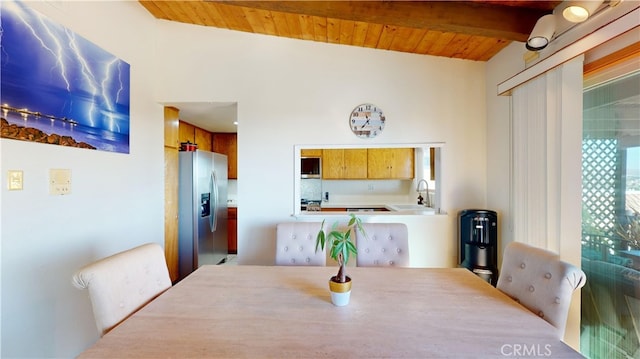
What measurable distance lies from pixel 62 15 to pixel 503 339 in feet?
9.42

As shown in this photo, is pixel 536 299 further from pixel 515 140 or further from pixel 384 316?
pixel 515 140

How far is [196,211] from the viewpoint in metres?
3.23

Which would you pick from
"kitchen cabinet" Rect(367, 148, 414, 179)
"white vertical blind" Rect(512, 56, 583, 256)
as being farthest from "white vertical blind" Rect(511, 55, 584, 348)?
"kitchen cabinet" Rect(367, 148, 414, 179)

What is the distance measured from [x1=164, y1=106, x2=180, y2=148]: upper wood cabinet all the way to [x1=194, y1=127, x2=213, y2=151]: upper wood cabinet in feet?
3.30

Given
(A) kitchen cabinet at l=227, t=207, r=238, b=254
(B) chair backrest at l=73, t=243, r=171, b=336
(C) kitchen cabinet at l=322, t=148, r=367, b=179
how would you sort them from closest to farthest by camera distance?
1. (B) chair backrest at l=73, t=243, r=171, b=336
2. (A) kitchen cabinet at l=227, t=207, r=238, b=254
3. (C) kitchen cabinet at l=322, t=148, r=367, b=179

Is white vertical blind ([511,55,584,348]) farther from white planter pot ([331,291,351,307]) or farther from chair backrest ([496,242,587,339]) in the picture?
Answer: white planter pot ([331,291,351,307])

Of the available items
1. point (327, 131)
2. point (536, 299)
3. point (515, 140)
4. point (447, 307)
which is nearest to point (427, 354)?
point (447, 307)

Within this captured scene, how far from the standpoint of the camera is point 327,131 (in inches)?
109

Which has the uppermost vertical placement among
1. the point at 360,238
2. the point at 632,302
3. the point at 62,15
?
the point at 62,15

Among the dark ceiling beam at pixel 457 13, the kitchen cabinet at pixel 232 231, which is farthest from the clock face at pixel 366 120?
the kitchen cabinet at pixel 232 231

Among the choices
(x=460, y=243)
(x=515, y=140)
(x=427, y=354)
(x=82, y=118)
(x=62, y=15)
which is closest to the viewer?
(x=427, y=354)

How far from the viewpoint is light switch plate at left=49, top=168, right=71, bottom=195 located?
1648mm

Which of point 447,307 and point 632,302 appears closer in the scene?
point 447,307

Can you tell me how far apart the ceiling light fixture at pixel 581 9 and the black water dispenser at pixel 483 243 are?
150 centimetres
